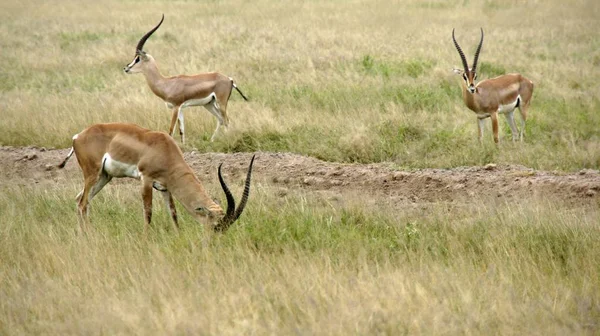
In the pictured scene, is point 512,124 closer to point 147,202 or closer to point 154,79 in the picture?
point 154,79

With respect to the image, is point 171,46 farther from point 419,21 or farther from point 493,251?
point 493,251

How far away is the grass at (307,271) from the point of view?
420 cm

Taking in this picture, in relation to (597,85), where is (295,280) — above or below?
above

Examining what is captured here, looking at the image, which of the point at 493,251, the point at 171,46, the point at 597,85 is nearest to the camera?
the point at 493,251

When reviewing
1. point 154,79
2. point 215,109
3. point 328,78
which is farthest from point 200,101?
point 328,78

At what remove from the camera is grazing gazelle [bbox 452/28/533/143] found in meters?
11.4

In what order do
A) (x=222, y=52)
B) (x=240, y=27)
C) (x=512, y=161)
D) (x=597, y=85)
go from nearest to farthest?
1. (x=512, y=161)
2. (x=597, y=85)
3. (x=222, y=52)
4. (x=240, y=27)

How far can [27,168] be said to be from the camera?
31.6 feet

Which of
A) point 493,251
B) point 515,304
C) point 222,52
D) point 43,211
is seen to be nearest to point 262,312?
point 515,304

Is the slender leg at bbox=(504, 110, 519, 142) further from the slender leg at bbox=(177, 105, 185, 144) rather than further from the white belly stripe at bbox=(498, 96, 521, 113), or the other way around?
the slender leg at bbox=(177, 105, 185, 144)

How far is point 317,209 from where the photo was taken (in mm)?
6941

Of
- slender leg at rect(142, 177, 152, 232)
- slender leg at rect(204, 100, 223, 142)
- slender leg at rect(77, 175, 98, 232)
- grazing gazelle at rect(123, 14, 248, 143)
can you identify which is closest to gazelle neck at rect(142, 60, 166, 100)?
grazing gazelle at rect(123, 14, 248, 143)

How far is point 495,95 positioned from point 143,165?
6.56 metres

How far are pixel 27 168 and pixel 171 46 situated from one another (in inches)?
371
